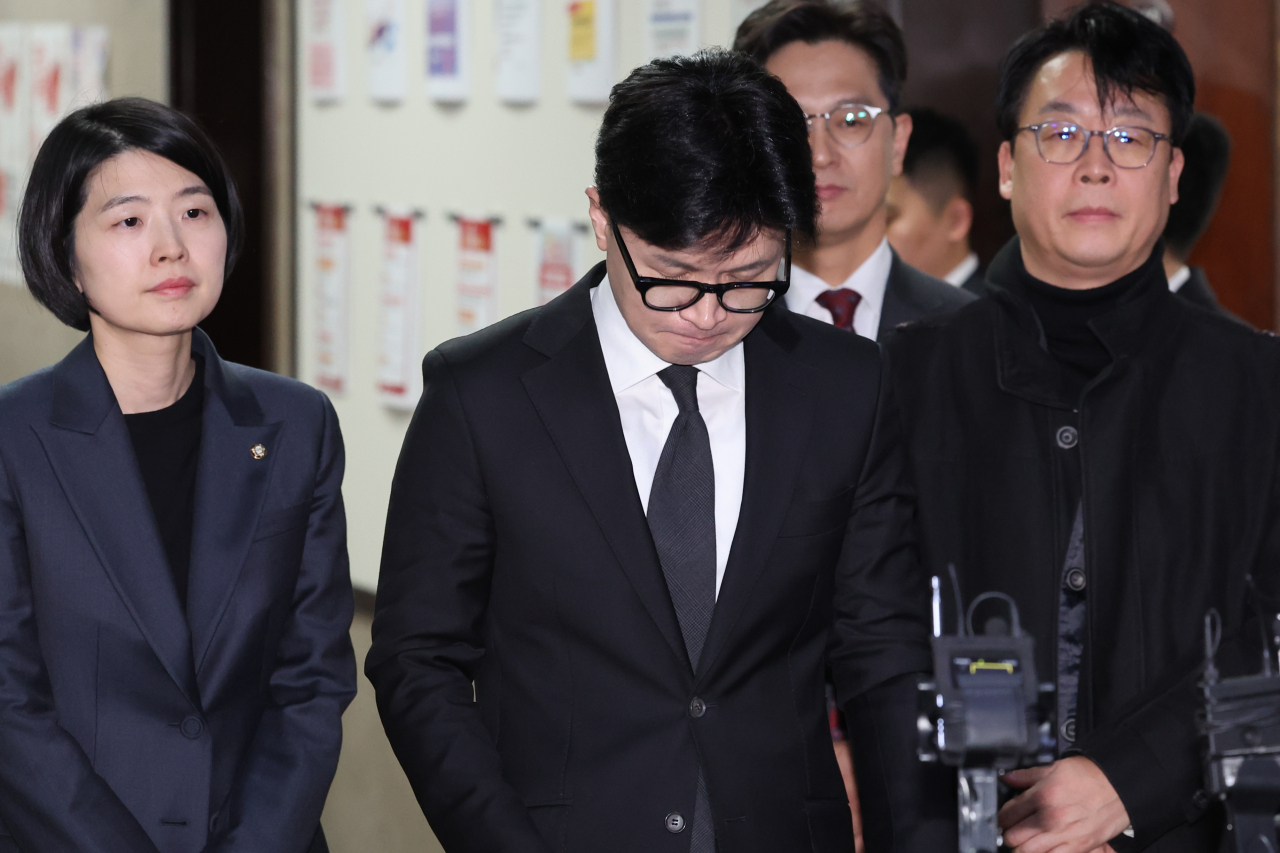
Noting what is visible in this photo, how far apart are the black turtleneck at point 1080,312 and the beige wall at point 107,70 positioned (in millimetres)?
4883

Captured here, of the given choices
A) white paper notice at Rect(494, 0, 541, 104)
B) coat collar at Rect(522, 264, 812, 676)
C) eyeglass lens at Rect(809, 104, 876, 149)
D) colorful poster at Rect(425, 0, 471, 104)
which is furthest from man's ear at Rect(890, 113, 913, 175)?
colorful poster at Rect(425, 0, 471, 104)

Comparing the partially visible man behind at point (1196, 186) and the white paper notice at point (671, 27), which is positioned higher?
the white paper notice at point (671, 27)

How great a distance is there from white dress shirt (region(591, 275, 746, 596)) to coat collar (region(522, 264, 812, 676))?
2 centimetres

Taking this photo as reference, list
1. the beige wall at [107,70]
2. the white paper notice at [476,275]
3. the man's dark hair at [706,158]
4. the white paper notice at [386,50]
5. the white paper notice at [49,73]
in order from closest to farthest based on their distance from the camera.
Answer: the man's dark hair at [706,158] → the white paper notice at [476,275] → the white paper notice at [386,50] → the beige wall at [107,70] → the white paper notice at [49,73]

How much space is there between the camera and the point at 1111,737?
6.89 feet

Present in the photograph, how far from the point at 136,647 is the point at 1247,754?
1.39m

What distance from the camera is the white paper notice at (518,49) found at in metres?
4.95

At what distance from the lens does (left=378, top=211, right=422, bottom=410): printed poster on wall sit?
5535 mm

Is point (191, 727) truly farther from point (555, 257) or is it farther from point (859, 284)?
point (555, 257)

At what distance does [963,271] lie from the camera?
454cm

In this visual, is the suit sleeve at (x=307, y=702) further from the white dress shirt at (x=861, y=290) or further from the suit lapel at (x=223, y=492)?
the white dress shirt at (x=861, y=290)

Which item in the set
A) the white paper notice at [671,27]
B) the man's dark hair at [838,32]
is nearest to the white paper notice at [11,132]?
the white paper notice at [671,27]

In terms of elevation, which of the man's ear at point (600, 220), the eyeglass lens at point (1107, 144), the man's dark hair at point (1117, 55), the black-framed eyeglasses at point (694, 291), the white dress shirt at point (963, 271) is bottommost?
the white dress shirt at point (963, 271)

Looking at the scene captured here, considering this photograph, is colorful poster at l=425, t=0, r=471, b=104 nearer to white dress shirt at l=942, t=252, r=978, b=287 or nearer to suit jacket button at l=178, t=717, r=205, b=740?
white dress shirt at l=942, t=252, r=978, b=287
